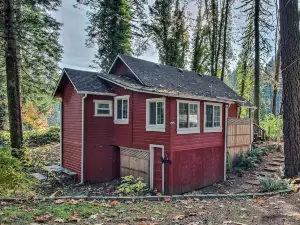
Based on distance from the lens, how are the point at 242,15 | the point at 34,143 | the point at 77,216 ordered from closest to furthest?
the point at 77,216, the point at 34,143, the point at 242,15

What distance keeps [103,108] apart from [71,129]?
6.93 feet

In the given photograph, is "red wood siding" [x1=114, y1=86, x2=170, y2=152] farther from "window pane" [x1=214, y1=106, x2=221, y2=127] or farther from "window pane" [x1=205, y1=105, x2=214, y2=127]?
"window pane" [x1=214, y1=106, x2=221, y2=127]

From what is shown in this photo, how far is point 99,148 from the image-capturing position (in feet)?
37.3

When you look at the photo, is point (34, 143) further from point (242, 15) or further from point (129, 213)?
Answer: point (242, 15)

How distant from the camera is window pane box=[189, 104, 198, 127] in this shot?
401 inches

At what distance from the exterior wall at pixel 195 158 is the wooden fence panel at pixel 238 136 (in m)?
1.21

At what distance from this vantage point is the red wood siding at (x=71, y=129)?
11.4 meters

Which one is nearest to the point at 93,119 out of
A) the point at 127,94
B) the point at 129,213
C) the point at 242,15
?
the point at 127,94

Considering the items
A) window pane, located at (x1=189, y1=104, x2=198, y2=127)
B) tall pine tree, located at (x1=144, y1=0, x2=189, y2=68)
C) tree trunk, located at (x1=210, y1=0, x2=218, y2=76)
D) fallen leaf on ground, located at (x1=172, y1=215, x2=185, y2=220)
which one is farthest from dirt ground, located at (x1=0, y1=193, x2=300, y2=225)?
tall pine tree, located at (x1=144, y1=0, x2=189, y2=68)

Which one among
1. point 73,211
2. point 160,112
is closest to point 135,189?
point 160,112

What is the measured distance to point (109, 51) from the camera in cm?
2027

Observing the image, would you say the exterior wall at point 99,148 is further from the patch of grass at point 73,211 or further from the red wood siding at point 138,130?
the patch of grass at point 73,211

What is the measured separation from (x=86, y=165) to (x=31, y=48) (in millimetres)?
8664

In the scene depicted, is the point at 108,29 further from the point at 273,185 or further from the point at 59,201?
the point at 273,185
